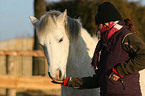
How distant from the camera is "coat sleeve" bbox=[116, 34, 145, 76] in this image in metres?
1.90

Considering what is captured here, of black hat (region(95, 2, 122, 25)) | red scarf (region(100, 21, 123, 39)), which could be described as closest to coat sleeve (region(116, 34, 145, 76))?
red scarf (region(100, 21, 123, 39))

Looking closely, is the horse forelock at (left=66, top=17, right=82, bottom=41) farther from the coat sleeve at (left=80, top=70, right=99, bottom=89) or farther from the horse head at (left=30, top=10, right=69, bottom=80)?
the coat sleeve at (left=80, top=70, right=99, bottom=89)

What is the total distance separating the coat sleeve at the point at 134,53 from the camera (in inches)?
74.7

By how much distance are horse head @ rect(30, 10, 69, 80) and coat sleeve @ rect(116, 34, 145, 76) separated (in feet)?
2.59

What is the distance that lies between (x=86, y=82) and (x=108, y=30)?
0.69 m

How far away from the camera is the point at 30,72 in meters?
7.85

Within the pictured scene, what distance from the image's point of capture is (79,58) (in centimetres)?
286

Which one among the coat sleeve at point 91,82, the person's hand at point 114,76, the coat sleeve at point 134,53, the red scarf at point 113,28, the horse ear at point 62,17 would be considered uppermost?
the horse ear at point 62,17

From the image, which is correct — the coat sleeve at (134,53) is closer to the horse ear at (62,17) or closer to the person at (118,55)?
the person at (118,55)

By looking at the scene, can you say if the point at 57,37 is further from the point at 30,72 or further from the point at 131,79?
the point at 30,72

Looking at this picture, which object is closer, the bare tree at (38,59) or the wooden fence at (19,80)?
the wooden fence at (19,80)

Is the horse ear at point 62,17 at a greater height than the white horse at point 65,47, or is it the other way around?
the horse ear at point 62,17

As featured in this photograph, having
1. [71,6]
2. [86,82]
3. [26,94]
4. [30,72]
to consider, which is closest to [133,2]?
[71,6]

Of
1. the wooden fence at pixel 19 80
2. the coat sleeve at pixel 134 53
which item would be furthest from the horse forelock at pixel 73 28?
the wooden fence at pixel 19 80
